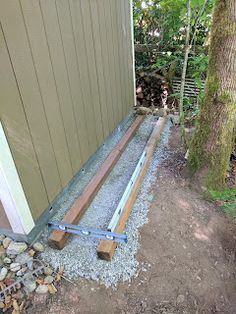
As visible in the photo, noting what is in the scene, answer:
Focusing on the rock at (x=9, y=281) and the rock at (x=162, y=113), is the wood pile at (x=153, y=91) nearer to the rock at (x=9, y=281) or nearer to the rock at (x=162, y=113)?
the rock at (x=162, y=113)

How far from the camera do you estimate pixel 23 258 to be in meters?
1.98

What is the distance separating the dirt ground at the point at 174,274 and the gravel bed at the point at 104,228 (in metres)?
0.06

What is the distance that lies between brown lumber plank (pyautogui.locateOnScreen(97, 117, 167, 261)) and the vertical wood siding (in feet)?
1.82

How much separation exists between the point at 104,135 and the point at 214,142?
1281 millimetres

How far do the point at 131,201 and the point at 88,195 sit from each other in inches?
15.6

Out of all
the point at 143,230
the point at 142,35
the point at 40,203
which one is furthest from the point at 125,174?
the point at 142,35

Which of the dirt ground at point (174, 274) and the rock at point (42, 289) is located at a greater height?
the rock at point (42, 289)

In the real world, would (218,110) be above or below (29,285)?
above

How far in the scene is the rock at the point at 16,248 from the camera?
2010mm

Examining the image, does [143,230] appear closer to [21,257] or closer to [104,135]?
[21,257]

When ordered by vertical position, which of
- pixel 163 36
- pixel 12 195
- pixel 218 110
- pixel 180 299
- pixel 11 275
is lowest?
pixel 180 299

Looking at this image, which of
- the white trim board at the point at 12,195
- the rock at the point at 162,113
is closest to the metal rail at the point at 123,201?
the white trim board at the point at 12,195

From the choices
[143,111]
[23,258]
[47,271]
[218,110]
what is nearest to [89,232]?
[47,271]

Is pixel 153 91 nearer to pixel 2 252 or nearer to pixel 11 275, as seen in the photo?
pixel 2 252
